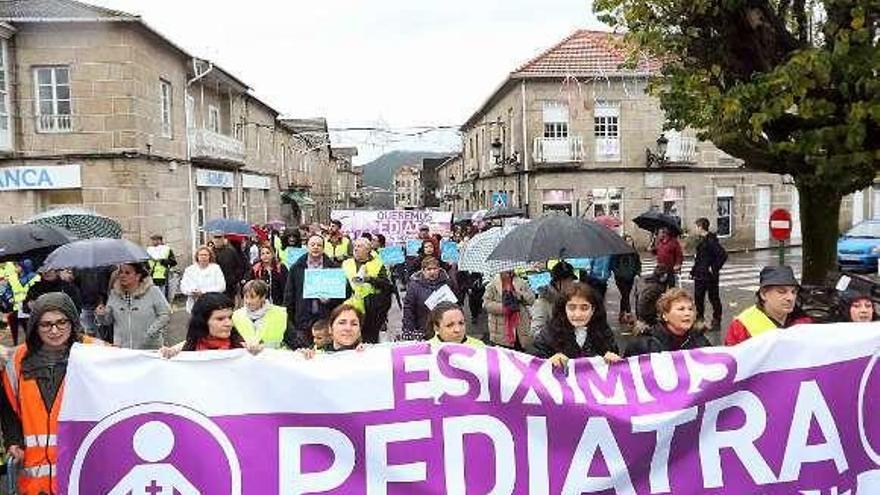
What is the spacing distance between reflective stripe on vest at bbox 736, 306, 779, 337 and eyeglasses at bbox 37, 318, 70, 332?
3930 mm

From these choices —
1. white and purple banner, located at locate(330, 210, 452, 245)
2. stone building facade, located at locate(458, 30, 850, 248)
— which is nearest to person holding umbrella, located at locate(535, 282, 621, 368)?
white and purple banner, located at locate(330, 210, 452, 245)

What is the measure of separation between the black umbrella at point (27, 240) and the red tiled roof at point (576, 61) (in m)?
22.5

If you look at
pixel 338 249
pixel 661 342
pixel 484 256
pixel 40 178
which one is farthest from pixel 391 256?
pixel 40 178

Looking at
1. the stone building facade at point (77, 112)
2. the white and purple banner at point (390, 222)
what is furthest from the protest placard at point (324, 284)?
the stone building facade at point (77, 112)

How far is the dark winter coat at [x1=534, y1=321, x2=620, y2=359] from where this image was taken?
4.66m

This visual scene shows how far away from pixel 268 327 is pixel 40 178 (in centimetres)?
1540

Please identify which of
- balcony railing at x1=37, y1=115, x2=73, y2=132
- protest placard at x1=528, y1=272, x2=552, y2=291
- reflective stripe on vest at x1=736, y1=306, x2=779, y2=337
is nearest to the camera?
reflective stripe on vest at x1=736, y1=306, x2=779, y2=337

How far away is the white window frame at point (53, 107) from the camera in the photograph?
19.1 m

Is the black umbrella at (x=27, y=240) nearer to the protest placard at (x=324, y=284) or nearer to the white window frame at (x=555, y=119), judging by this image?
the protest placard at (x=324, y=284)

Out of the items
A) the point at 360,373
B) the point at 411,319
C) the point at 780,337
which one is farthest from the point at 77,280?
the point at 780,337

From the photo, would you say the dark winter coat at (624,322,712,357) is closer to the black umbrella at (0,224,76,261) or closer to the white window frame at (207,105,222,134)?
the black umbrella at (0,224,76,261)

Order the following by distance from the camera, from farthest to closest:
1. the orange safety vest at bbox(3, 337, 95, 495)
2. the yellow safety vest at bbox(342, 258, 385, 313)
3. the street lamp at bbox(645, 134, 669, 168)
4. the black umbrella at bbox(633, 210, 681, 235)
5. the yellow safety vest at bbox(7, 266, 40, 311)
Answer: the street lamp at bbox(645, 134, 669, 168) < the black umbrella at bbox(633, 210, 681, 235) < the yellow safety vest at bbox(7, 266, 40, 311) < the yellow safety vest at bbox(342, 258, 385, 313) < the orange safety vest at bbox(3, 337, 95, 495)

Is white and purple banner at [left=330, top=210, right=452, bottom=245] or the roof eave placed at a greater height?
the roof eave

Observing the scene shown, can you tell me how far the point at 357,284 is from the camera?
8.56 metres
